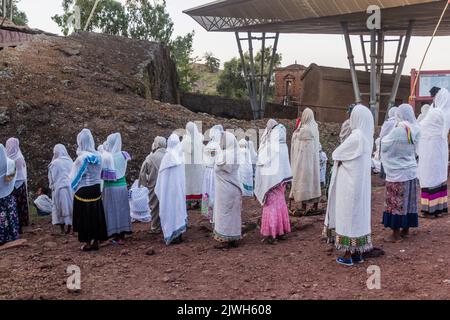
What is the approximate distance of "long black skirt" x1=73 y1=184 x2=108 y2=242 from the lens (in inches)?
254

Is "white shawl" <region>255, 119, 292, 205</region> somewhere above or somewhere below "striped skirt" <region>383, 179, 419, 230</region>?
above

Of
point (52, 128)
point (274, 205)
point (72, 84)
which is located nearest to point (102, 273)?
point (274, 205)

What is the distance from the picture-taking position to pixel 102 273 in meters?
5.61

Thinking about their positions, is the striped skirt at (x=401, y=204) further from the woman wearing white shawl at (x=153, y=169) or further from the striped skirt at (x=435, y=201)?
the woman wearing white shawl at (x=153, y=169)

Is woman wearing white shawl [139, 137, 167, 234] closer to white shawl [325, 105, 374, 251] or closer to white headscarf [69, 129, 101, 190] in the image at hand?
white headscarf [69, 129, 101, 190]

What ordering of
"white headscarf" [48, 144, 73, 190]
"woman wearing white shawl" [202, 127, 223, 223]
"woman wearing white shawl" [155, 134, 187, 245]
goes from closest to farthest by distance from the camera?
"woman wearing white shawl" [155, 134, 187, 245]
"white headscarf" [48, 144, 73, 190]
"woman wearing white shawl" [202, 127, 223, 223]

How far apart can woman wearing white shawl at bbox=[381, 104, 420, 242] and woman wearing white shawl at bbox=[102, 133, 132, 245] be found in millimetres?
3565

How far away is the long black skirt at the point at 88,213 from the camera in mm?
6449

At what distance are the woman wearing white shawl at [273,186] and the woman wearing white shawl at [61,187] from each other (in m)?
3.16

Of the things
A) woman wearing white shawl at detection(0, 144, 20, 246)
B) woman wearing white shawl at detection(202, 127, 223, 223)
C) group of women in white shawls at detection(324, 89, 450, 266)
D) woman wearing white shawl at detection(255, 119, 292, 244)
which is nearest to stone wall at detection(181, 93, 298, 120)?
woman wearing white shawl at detection(202, 127, 223, 223)

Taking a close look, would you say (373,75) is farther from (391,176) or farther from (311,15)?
(391,176)

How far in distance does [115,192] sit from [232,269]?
2.25m

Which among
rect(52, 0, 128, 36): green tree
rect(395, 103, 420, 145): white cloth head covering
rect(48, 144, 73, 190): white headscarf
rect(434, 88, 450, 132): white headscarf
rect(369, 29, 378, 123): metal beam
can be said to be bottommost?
rect(48, 144, 73, 190): white headscarf
